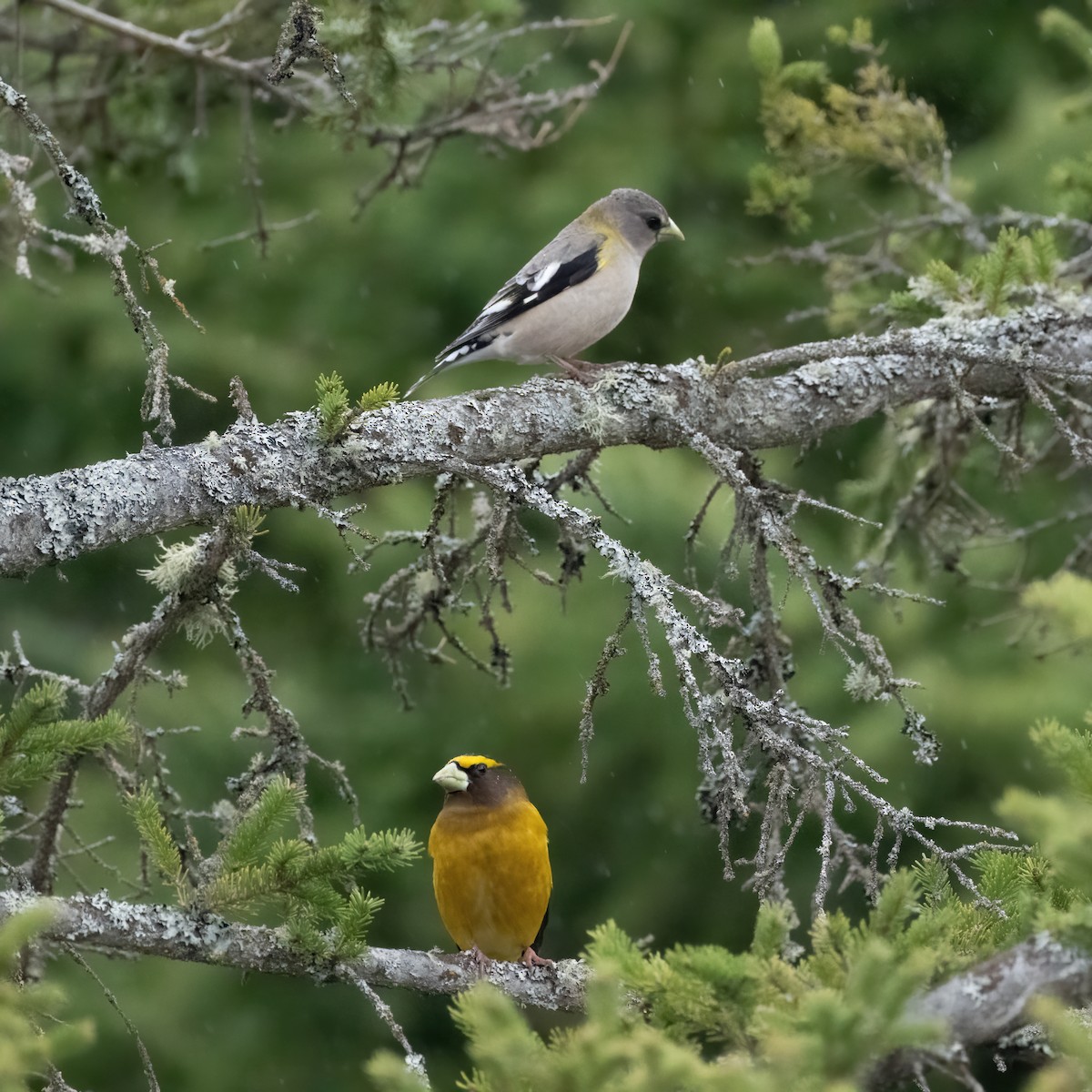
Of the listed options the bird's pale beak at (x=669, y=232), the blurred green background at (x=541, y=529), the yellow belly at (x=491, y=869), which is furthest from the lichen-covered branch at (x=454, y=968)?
the blurred green background at (x=541, y=529)

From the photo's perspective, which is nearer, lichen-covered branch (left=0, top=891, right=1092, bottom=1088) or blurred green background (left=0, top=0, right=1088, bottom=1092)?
lichen-covered branch (left=0, top=891, right=1092, bottom=1088)

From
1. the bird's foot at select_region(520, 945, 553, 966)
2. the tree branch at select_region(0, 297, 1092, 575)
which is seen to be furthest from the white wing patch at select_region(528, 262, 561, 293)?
the bird's foot at select_region(520, 945, 553, 966)

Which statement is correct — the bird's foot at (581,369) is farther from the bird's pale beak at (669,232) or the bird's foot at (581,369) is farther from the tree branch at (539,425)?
the bird's pale beak at (669,232)

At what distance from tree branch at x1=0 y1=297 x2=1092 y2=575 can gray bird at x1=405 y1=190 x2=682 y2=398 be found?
3.60ft

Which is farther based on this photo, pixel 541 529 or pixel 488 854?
pixel 541 529

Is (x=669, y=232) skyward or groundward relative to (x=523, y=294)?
skyward

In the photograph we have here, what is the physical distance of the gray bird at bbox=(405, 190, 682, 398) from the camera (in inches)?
216

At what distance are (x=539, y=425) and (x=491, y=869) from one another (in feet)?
5.34

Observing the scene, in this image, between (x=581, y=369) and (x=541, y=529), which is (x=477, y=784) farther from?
(x=541, y=529)

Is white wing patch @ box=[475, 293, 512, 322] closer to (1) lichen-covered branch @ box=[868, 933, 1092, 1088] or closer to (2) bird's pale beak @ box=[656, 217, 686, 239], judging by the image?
(2) bird's pale beak @ box=[656, 217, 686, 239]

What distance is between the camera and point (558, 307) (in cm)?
549

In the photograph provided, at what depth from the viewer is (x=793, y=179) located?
5723 millimetres

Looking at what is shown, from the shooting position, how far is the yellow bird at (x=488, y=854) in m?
4.71

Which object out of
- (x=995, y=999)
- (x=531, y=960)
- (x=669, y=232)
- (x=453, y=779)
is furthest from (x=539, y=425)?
(x=669, y=232)
